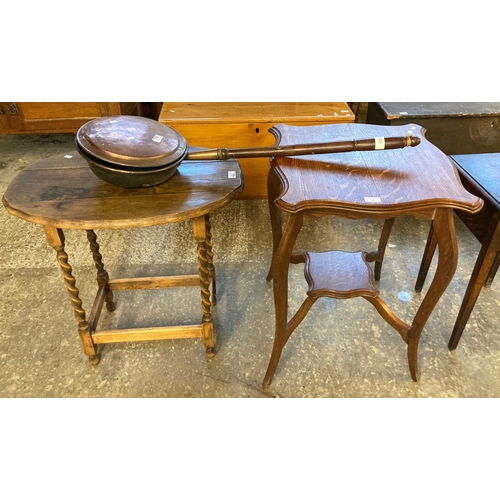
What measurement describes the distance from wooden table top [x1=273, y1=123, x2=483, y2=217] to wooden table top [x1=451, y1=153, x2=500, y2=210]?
0.27 metres

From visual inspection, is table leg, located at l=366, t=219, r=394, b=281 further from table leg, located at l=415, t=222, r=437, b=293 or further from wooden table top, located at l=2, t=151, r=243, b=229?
wooden table top, located at l=2, t=151, r=243, b=229

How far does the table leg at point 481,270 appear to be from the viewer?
1671mm

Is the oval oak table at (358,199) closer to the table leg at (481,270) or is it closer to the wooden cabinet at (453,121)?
the table leg at (481,270)

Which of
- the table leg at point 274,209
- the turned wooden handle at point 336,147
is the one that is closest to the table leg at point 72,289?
the turned wooden handle at point 336,147

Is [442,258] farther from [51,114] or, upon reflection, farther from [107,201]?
[51,114]

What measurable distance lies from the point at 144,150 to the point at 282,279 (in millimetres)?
669

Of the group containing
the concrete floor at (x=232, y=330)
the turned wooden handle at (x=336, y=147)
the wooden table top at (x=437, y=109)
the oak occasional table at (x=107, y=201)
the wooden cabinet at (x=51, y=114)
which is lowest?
the concrete floor at (x=232, y=330)

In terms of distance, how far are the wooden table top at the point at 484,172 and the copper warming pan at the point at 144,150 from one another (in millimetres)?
395

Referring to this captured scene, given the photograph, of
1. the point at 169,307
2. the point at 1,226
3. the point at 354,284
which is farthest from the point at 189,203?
the point at 1,226

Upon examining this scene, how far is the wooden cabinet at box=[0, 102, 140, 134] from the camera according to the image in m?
3.18

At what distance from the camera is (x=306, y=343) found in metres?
2.04

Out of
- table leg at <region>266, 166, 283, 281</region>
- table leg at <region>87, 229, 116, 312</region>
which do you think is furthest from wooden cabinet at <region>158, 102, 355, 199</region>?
table leg at <region>87, 229, 116, 312</region>

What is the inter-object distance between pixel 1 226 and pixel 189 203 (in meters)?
1.98

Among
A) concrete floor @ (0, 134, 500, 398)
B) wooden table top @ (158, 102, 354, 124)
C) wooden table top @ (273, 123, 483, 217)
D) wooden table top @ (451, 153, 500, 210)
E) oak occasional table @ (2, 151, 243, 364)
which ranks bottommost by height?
concrete floor @ (0, 134, 500, 398)
